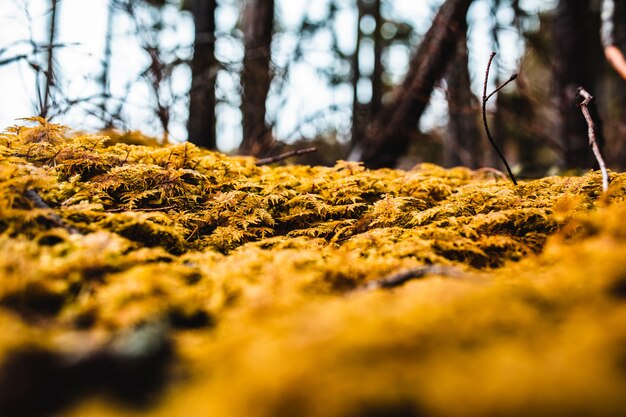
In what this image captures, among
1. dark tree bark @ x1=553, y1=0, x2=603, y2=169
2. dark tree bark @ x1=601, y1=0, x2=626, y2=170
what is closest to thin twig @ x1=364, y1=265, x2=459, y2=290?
dark tree bark @ x1=601, y1=0, x2=626, y2=170

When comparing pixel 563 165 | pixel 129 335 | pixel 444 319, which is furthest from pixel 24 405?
pixel 563 165

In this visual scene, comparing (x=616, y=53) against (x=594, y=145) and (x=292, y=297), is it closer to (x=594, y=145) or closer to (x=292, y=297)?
(x=594, y=145)

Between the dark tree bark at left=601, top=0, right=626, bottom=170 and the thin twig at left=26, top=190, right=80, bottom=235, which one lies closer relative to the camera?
the thin twig at left=26, top=190, right=80, bottom=235

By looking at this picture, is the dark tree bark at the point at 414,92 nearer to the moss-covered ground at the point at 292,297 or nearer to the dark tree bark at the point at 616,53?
the dark tree bark at the point at 616,53

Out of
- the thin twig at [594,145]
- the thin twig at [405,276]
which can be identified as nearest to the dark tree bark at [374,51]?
the thin twig at [594,145]

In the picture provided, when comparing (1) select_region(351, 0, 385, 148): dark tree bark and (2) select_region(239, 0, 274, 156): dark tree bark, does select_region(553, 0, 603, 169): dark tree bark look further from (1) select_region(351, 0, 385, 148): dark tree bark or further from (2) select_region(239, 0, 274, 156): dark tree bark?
(1) select_region(351, 0, 385, 148): dark tree bark
